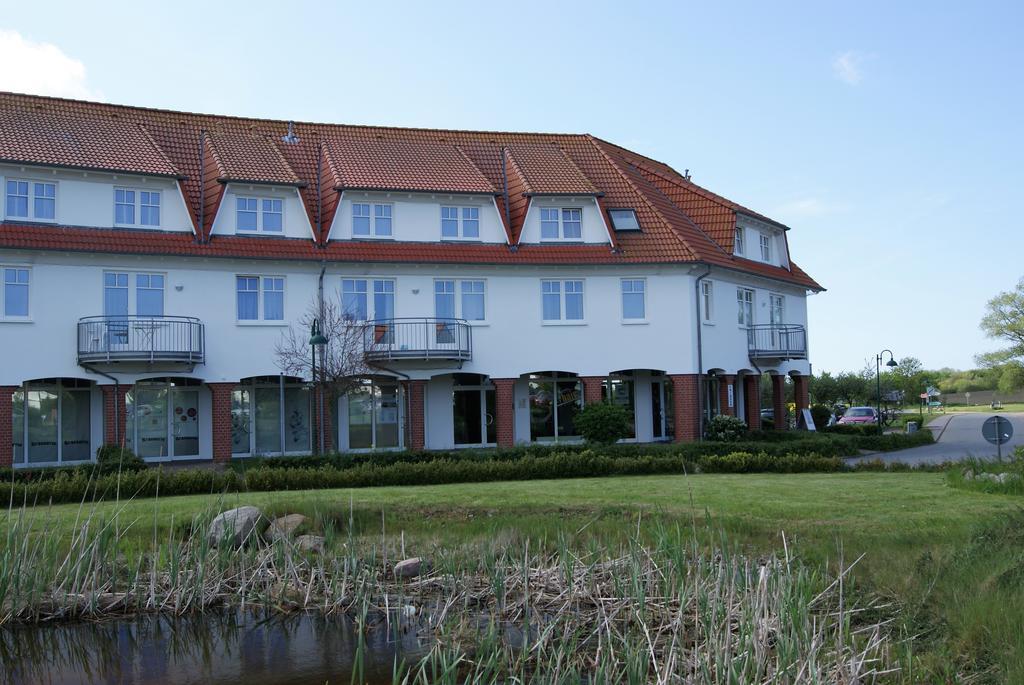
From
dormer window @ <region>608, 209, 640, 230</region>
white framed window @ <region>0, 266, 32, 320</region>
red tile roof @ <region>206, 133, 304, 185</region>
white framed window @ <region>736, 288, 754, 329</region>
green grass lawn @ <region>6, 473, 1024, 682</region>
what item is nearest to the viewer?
green grass lawn @ <region>6, 473, 1024, 682</region>

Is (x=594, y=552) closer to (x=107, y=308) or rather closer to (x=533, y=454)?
(x=533, y=454)

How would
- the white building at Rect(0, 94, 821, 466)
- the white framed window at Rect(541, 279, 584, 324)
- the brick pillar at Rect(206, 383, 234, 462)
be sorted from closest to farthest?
1. the white building at Rect(0, 94, 821, 466)
2. the brick pillar at Rect(206, 383, 234, 462)
3. the white framed window at Rect(541, 279, 584, 324)

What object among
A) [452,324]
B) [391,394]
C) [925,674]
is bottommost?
[925,674]

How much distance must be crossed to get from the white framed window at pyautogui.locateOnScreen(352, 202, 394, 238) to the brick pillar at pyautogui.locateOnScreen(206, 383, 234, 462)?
6.22 meters

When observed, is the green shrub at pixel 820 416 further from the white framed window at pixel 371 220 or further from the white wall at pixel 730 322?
the white framed window at pixel 371 220

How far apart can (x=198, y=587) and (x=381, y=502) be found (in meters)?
6.06

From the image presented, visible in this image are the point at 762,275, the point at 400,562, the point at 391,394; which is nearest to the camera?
the point at 400,562

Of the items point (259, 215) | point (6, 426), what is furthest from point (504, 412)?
point (6, 426)

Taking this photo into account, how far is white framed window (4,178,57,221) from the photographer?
26.2m

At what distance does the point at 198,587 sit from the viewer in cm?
1027

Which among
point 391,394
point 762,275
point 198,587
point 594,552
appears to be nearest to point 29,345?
point 391,394

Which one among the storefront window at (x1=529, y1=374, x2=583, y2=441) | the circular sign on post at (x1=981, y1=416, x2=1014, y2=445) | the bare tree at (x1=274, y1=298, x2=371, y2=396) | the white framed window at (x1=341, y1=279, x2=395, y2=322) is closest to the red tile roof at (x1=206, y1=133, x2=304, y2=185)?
the white framed window at (x1=341, y1=279, x2=395, y2=322)

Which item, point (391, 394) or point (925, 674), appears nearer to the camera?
point (925, 674)

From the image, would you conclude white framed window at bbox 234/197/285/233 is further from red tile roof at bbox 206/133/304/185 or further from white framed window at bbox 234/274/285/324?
white framed window at bbox 234/274/285/324
